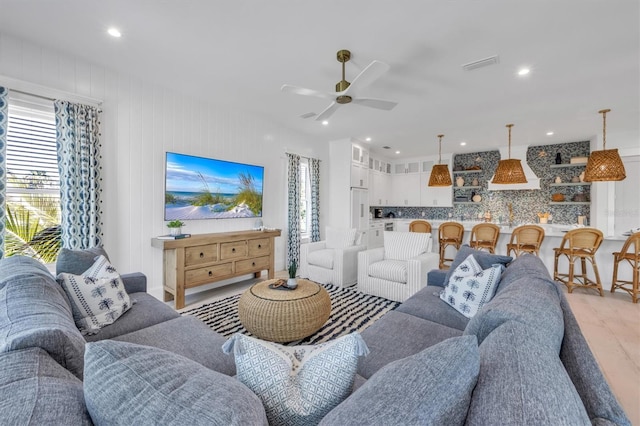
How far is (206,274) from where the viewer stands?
346 cm

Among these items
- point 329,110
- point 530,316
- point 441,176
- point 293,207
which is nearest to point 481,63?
point 329,110

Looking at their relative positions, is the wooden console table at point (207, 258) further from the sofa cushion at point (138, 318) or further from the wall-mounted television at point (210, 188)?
the sofa cushion at point (138, 318)

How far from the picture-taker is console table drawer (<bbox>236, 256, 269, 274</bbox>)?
385cm

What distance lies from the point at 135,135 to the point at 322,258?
288cm

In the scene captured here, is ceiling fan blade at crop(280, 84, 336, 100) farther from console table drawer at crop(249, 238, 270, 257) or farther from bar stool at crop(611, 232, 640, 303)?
bar stool at crop(611, 232, 640, 303)

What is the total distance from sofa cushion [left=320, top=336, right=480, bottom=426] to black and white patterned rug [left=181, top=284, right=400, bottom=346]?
1.91m

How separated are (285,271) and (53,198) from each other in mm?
3243

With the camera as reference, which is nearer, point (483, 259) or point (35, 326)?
point (35, 326)

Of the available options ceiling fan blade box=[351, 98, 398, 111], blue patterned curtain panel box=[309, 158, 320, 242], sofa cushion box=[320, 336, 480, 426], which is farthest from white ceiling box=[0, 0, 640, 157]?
sofa cushion box=[320, 336, 480, 426]

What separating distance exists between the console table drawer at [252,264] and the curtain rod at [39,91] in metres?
2.48

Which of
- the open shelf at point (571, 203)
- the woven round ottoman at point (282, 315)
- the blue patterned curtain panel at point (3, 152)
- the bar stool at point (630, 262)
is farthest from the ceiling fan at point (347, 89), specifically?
the open shelf at point (571, 203)

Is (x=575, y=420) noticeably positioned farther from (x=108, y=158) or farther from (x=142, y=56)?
(x=108, y=158)

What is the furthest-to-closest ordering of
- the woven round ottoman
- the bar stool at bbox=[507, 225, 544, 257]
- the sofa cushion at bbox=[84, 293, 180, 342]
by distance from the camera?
the bar stool at bbox=[507, 225, 544, 257], the woven round ottoman, the sofa cushion at bbox=[84, 293, 180, 342]

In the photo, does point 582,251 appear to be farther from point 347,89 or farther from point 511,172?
point 347,89
